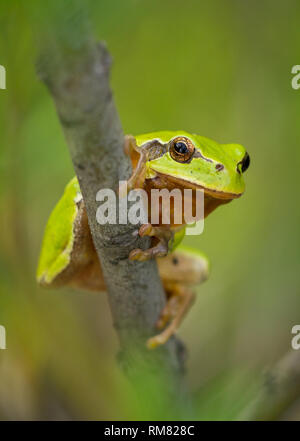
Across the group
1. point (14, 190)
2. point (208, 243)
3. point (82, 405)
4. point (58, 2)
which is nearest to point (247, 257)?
point (208, 243)

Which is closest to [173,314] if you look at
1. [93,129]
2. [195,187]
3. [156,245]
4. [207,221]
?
[156,245]

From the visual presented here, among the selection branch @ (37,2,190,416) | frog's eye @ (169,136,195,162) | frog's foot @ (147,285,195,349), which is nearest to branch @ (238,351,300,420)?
branch @ (37,2,190,416)

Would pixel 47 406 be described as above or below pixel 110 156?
below

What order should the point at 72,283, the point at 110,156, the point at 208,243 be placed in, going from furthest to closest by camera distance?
the point at 208,243, the point at 72,283, the point at 110,156

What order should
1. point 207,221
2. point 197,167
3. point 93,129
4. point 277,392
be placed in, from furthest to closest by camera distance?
point 207,221, point 197,167, point 277,392, point 93,129

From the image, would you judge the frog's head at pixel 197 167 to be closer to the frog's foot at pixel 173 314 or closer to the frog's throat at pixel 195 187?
the frog's throat at pixel 195 187

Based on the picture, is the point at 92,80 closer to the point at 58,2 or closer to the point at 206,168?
the point at 58,2

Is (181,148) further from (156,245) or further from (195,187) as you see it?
(156,245)
